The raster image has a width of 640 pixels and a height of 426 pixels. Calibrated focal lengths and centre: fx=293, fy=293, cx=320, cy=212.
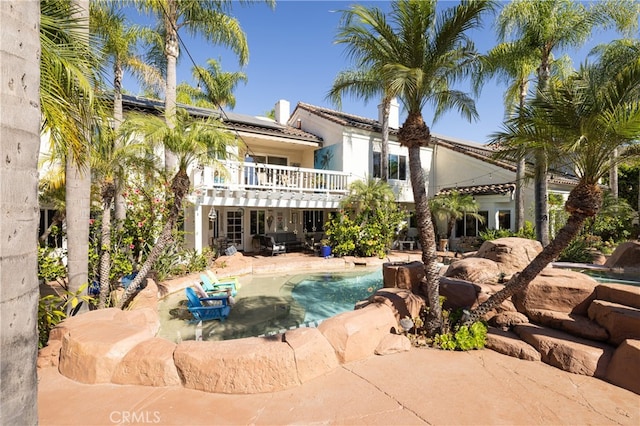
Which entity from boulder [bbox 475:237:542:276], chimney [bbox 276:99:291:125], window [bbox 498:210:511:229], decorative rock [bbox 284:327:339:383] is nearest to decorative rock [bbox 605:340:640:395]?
decorative rock [bbox 284:327:339:383]

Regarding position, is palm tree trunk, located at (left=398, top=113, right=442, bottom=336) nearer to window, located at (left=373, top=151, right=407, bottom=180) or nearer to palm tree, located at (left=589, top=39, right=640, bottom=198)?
palm tree, located at (left=589, top=39, right=640, bottom=198)

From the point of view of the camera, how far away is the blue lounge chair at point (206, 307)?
7.42m

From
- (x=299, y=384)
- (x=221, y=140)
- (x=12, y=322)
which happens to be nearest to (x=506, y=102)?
(x=221, y=140)

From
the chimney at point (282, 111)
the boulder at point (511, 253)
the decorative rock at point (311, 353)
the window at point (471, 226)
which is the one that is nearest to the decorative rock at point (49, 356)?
the decorative rock at point (311, 353)

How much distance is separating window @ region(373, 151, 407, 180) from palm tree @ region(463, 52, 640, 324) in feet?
46.8

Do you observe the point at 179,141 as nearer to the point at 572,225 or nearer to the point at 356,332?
the point at 356,332

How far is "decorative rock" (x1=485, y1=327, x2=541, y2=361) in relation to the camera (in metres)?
4.57

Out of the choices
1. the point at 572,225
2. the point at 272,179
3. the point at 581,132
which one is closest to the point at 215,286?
the point at 272,179

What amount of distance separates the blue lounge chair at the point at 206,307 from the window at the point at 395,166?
555 inches

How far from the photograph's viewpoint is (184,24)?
11.6 meters

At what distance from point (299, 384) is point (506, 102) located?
1795 cm

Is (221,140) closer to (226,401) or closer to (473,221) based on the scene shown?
(226,401)

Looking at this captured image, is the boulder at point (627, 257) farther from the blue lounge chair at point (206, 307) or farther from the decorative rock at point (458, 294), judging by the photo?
the blue lounge chair at point (206, 307)

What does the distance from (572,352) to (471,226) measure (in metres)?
16.1
